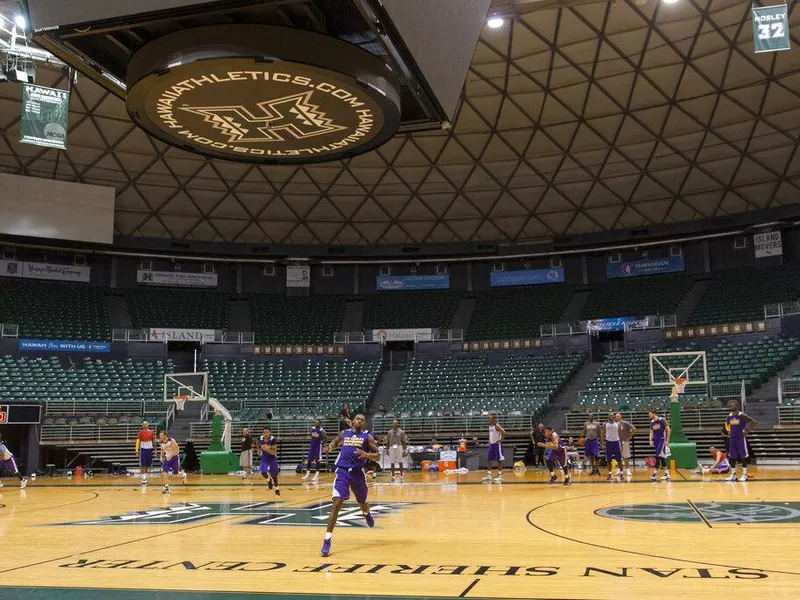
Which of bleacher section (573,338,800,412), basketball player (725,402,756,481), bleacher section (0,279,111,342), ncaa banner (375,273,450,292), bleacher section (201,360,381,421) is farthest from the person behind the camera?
ncaa banner (375,273,450,292)

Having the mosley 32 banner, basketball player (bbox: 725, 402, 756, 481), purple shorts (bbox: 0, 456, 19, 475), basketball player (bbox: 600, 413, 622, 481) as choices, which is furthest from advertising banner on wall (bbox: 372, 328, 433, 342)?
basketball player (bbox: 725, 402, 756, 481)

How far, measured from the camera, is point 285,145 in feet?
62.3

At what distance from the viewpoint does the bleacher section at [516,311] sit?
4544 centimetres

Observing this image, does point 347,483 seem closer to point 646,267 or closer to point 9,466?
point 9,466

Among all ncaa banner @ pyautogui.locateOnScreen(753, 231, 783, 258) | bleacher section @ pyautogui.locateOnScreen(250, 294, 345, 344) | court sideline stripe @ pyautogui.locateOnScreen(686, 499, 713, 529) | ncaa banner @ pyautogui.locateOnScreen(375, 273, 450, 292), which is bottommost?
court sideline stripe @ pyautogui.locateOnScreen(686, 499, 713, 529)

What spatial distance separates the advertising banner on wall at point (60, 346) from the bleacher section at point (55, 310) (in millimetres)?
263

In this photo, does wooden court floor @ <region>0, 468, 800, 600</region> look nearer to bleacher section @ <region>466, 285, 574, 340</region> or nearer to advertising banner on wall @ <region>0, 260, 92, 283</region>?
bleacher section @ <region>466, 285, 574, 340</region>

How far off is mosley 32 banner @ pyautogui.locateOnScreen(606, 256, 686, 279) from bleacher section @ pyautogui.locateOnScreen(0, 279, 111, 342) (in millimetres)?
30503

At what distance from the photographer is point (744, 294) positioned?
41312 millimetres

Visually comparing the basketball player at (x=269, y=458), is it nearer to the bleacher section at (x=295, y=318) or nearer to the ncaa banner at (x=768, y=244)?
the bleacher section at (x=295, y=318)

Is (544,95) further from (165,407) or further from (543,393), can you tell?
(165,407)

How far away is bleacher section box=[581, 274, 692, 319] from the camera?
143 feet

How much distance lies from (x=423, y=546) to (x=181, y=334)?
36.7 m

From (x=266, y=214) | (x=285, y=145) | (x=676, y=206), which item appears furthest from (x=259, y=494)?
(x=676, y=206)
